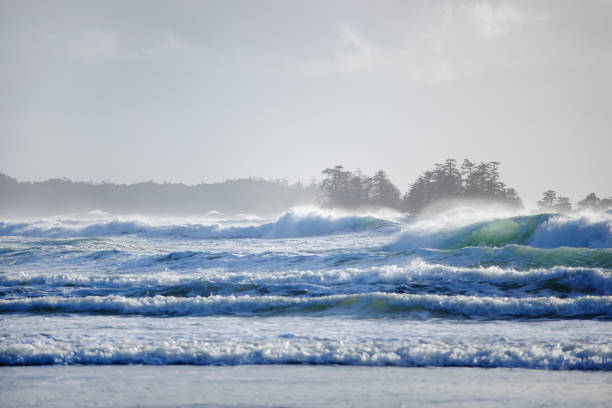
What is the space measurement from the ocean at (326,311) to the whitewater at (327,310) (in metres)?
0.02

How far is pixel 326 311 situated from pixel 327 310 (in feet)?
0.20

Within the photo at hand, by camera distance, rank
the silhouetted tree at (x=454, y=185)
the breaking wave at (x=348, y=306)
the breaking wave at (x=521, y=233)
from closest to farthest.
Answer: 1. the breaking wave at (x=348, y=306)
2. the breaking wave at (x=521, y=233)
3. the silhouetted tree at (x=454, y=185)

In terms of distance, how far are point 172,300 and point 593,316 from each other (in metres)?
6.77

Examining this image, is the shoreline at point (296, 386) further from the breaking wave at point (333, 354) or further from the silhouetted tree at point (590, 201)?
the silhouetted tree at point (590, 201)

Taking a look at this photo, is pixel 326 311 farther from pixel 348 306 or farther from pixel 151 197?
pixel 151 197

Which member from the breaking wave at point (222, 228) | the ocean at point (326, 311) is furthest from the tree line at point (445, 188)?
the ocean at point (326, 311)

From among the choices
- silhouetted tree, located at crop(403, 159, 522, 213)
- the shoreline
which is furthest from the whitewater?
silhouetted tree, located at crop(403, 159, 522, 213)

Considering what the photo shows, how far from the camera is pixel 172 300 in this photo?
27.3ft

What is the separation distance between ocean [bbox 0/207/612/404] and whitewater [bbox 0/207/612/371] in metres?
0.02

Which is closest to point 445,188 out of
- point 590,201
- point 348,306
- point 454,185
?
point 454,185

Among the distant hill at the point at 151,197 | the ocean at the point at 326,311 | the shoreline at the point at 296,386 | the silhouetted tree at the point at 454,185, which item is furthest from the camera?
the distant hill at the point at 151,197

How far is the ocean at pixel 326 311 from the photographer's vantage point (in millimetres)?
4875

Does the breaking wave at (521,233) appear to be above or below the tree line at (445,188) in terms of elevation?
below

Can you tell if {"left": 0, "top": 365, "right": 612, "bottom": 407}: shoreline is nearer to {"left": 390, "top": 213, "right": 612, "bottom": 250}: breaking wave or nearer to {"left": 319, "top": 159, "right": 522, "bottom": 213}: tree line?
{"left": 390, "top": 213, "right": 612, "bottom": 250}: breaking wave
